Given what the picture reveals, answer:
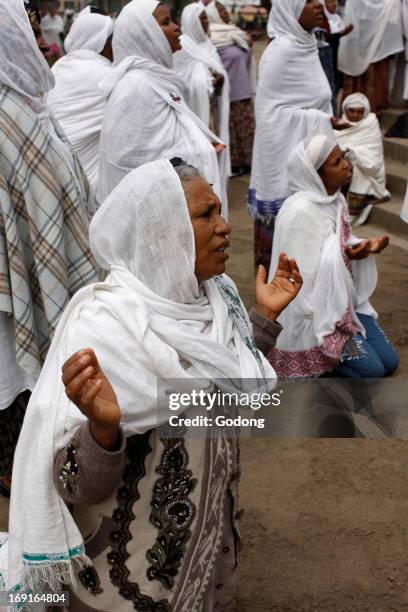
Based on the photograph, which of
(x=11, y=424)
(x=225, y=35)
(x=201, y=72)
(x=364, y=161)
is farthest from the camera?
(x=225, y=35)

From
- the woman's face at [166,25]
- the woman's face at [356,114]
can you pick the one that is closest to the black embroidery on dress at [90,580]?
the woman's face at [166,25]

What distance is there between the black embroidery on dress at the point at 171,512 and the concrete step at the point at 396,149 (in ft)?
20.8

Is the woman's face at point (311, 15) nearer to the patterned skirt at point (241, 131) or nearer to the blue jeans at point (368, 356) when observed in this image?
the blue jeans at point (368, 356)

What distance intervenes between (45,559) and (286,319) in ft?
8.39

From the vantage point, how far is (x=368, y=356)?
429 cm

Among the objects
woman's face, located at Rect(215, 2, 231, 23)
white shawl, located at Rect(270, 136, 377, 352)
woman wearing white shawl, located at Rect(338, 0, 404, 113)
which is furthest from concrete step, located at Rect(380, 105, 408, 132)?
white shawl, located at Rect(270, 136, 377, 352)

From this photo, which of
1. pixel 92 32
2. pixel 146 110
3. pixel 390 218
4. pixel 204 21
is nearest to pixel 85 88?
pixel 92 32

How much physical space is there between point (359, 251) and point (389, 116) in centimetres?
467

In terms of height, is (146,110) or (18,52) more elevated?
(18,52)

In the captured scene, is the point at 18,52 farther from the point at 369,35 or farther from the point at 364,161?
the point at 369,35

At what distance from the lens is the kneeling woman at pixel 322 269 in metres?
4.02

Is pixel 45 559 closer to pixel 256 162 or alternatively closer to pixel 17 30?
pixel 17 30

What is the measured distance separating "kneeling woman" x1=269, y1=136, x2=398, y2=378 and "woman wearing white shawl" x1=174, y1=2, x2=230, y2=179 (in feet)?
11.3

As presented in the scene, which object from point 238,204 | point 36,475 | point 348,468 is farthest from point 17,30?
point 238,204
